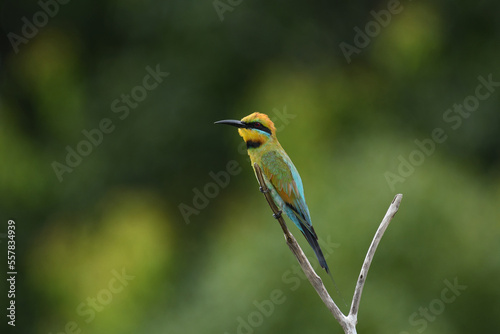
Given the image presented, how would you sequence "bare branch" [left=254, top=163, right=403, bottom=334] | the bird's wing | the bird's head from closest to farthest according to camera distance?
1. "bare branch" [left=254, top=163, right=403, bottom=334]
2. the bird's wing
3. the bird's head

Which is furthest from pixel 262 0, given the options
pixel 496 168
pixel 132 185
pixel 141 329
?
pixel 141 329

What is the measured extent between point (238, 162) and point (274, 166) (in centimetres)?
400

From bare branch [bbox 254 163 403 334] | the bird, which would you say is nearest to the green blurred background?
the bird

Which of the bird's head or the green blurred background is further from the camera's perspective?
the green blurred background

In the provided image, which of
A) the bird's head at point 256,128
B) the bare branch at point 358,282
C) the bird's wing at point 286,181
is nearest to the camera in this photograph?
the bare branch at point 358,282

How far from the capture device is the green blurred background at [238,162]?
4770 mm

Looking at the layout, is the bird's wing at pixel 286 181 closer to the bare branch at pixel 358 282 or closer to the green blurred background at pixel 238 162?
the bare branch at pixel 358 282

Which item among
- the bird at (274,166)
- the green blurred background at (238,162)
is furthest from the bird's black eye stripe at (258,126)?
the green blurred background at (238,162)

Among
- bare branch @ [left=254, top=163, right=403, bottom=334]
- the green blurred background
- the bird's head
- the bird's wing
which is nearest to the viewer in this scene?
bare branch @ [left=254, top=163, right=403, bottom=334]

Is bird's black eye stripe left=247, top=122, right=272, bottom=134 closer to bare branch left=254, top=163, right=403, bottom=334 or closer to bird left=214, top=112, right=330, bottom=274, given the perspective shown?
bird left=214, top=112, right=330, bottom=274

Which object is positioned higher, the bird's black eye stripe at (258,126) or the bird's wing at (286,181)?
the bird's black eye stripe at (258,126)

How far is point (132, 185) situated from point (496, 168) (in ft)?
12.8

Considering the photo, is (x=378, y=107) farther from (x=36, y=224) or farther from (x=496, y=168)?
(x=36, y=224)

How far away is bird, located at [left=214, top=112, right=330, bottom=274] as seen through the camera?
2.76 metres
